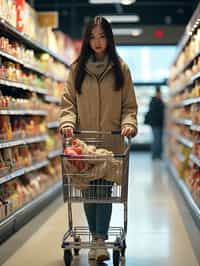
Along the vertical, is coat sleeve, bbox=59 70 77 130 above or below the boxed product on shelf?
below

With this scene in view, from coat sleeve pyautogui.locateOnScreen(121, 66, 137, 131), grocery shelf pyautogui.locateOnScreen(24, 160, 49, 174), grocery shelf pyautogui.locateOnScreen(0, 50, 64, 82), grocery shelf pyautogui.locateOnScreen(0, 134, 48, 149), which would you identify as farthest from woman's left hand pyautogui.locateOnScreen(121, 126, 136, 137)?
grocery shelf pyautogui.locateOnScreen(24, 160, 49, 174)

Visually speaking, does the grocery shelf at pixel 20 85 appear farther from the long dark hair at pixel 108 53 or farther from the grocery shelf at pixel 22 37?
the long dark hair at pixel 108 53

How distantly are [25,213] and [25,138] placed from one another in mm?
897

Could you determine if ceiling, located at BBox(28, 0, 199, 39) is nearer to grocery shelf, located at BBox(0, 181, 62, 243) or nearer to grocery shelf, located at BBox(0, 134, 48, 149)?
grocery shelf, located at BBox(0, 134, 48, 149)

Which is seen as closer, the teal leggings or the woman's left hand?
the teal leggings

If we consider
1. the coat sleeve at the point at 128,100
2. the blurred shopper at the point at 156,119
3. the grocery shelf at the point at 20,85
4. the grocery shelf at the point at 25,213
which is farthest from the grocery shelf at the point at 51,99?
the blurred shopper at the point at 156,119

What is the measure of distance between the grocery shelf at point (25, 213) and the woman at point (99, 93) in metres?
1.03

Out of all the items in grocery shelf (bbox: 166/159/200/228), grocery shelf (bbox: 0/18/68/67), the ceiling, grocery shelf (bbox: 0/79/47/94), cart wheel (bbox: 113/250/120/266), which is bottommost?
grocery shelf (bbox: 166/159/200/228)

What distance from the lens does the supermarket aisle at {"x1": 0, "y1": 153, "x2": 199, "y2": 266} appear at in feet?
12.9

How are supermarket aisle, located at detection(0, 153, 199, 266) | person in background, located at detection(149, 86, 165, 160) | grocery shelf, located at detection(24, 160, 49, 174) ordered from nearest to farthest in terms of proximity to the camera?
supermarket aisle, located at detection(0, 153, 199, 266) < grocery shelf, located at detection(24, 160, 49, 174) < person in background, located at detection(149, 86, 165, 160)

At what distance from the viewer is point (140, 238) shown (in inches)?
183

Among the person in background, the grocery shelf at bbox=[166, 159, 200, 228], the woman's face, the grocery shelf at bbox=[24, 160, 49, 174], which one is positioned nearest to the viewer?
the woman's face

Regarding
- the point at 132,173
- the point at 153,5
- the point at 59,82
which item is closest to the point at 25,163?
the point at 59,82

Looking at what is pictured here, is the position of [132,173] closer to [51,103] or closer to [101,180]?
[51,103]
